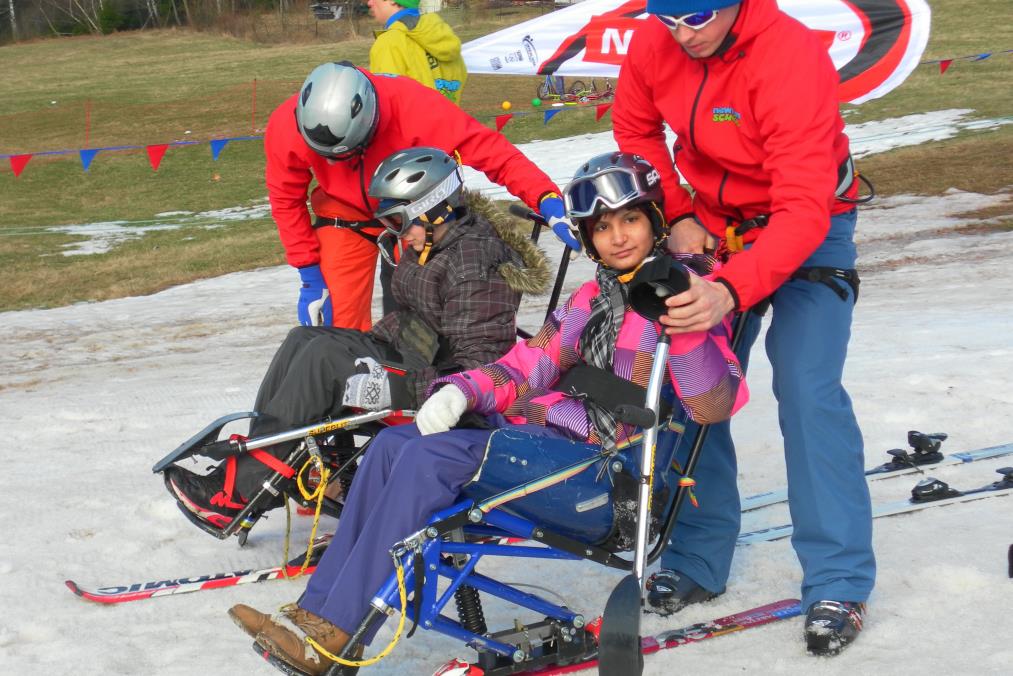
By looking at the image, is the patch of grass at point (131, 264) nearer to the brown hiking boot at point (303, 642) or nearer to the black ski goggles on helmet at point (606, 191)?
the brown hiking boot at point (303, 642)

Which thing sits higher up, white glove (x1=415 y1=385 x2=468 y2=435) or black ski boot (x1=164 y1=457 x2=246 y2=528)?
white glove (x1=415 y1=385 x2=468 y2=435)

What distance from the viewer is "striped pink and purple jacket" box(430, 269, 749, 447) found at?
3531 millimetres

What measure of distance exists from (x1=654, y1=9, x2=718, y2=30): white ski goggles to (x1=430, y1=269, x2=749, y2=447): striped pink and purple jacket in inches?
34.9

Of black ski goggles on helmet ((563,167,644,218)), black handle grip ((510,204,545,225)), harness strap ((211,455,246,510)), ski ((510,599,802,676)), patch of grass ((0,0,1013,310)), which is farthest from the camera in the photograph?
patch of grass ((0,0,1013,310))

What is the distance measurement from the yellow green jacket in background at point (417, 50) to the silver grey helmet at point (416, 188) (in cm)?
285

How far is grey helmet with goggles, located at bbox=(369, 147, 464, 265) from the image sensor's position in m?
4.50

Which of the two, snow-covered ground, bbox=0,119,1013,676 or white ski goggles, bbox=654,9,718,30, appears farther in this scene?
snow-covered ground, bbox=0,119,1013,676

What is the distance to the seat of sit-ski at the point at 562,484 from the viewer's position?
3.45 metres

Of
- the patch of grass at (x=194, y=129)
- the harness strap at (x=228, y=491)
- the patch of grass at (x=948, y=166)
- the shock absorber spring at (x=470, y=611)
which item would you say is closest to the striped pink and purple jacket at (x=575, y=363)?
the shock absorber spring at (x=470, y=611)

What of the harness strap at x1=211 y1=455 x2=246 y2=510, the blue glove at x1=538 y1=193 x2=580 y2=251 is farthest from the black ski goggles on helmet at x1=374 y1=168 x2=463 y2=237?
the harness strap at x1=211 y1=455 x2=246 y2=510

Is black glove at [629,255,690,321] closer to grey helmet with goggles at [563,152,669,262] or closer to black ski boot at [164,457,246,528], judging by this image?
grey helmet with goggles at [563,152,669,262]

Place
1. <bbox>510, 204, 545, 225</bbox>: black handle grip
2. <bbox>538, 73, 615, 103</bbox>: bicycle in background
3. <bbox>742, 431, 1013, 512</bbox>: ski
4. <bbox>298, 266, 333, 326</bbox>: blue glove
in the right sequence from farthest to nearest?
<bbox>538, 73, 615, 103</bbox>: bicycle in background
<bbox>298, 266, 333, 326</bbox>: blue glove
<bbox>742, 431, 1013, 512</bbox>: ski
<bbox>510, 204, 545, 225</bbox>: black handle grip

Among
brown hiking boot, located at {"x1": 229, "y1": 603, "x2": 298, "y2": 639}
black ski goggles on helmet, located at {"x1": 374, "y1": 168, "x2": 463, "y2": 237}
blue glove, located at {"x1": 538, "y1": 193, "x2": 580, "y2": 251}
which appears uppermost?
black ski goggles on helmet, located at {"x1": 374, "y1": 168, "x2": 463, "y2": 237}

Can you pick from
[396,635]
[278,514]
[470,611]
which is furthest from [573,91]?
[396,635]
